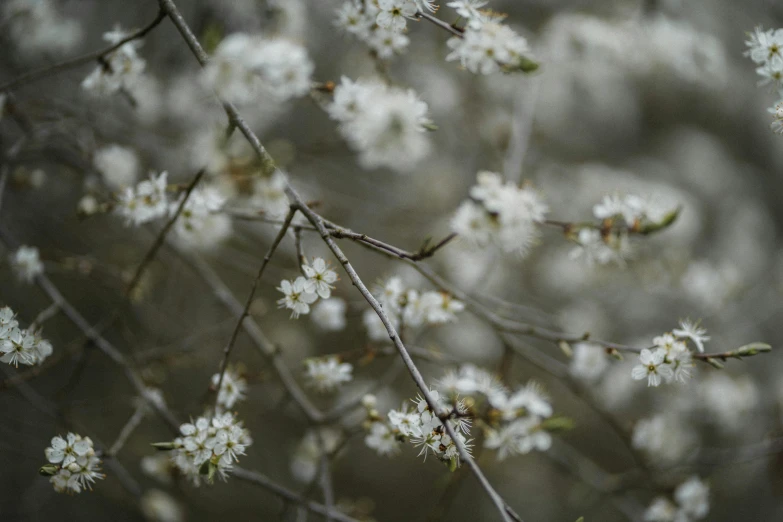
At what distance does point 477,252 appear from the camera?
2377mm

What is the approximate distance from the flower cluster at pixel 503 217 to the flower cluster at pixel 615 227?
0.16 metres

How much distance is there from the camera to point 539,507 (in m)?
3.49

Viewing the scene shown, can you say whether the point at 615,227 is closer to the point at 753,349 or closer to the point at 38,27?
the point at 753,349

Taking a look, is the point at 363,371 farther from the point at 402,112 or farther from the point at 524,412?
the point at 402,112

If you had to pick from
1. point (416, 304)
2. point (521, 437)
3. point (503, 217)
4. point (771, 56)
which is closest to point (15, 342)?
point (416, 304)

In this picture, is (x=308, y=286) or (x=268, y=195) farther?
(x=268, y=195)

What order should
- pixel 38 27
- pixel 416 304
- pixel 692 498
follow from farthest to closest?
pixel 38 27 < pixel 692 498 < pixel 416 304

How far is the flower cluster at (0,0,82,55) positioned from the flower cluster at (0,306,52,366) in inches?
57.5

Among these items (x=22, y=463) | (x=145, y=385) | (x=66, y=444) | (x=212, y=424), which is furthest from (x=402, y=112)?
(x=22, y=463)

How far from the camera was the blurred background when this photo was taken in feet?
8.02

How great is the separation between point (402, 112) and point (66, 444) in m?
1.14

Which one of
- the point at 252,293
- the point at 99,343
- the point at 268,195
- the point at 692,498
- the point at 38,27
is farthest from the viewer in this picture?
the point at 38,27

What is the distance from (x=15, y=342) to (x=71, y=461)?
1.04ft

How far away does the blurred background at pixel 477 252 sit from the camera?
2.45 meters
